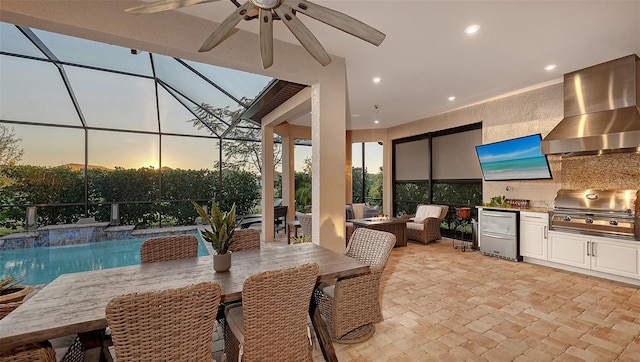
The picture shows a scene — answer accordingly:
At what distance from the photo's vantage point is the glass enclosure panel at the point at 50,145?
6.20 metres

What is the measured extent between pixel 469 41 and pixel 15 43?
7.22 meters

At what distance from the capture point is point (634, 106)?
3795mm

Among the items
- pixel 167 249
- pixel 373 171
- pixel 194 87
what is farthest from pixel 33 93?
pixel 373 171

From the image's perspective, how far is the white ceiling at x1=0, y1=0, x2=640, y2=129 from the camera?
2719 millimetres

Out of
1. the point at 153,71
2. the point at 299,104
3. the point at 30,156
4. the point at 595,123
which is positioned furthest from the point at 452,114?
the point at 30,156

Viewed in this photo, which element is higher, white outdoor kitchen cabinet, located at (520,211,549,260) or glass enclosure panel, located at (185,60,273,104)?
glass enclosure panel, located at (185,60,273,104)

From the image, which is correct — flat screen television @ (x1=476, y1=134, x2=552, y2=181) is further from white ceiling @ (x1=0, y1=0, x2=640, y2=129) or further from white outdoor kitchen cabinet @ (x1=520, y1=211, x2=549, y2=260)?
white ceiling @ (x1=0, y1=0, x2=640, y2=129)

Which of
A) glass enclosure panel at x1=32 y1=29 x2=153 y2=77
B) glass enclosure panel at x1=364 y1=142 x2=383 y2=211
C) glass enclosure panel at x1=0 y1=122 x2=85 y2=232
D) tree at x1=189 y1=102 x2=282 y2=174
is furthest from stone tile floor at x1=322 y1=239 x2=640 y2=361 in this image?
glass enclosure panel at x1=0 y1=122 x2=85 y2=232

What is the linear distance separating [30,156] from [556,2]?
9.54 meters

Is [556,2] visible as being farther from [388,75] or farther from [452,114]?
[452,114]

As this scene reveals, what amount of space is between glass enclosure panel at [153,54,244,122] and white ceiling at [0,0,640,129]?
319 cm

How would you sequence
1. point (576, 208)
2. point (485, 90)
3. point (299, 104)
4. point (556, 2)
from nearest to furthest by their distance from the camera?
point (556, 2) < point (576, 208) < point (299, 104) < point (485, 90)

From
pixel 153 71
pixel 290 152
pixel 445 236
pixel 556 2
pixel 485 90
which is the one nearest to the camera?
pixel 556 2

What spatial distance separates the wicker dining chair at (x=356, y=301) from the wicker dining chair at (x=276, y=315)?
598 mm
